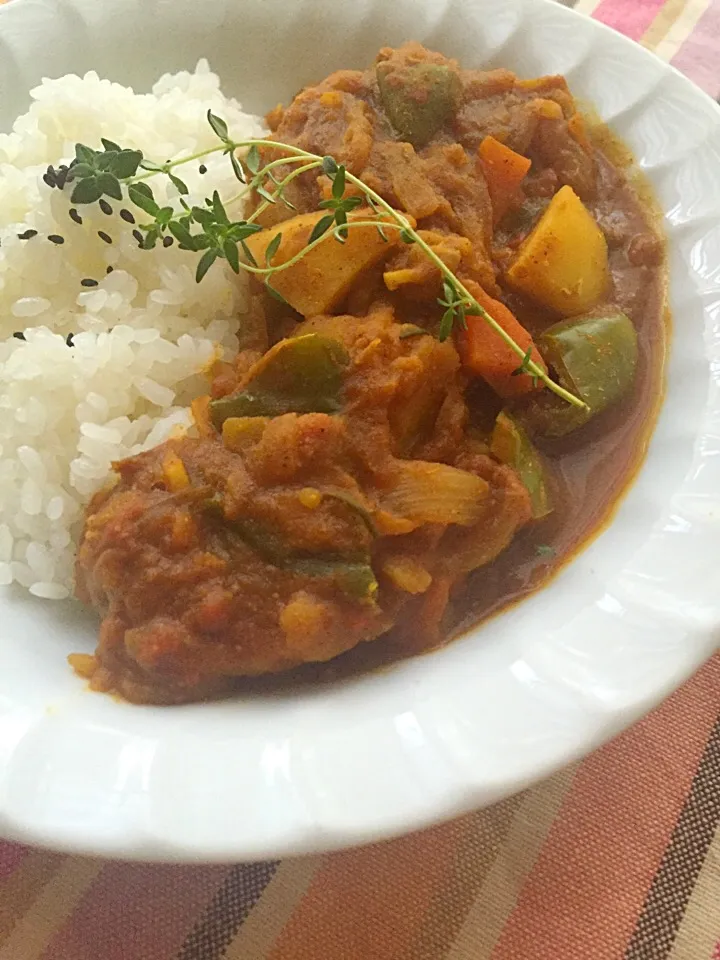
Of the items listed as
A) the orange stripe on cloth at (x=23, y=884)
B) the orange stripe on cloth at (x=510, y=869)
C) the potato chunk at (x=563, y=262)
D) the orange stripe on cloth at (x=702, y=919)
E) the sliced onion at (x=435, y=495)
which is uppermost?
the potato chunk at (x=563, y=262)

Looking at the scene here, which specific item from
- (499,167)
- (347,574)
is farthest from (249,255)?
(347,574)

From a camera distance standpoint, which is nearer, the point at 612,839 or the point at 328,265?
the point at 612,839

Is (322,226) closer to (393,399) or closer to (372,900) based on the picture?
(393,399)

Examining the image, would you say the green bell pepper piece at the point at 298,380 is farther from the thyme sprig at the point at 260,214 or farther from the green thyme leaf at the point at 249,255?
the green thyme leaf at the point at 249,255

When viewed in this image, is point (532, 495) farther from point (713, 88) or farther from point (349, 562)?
point (713, 88)

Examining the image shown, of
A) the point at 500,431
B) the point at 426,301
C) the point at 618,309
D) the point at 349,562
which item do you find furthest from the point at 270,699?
the point at 618,309

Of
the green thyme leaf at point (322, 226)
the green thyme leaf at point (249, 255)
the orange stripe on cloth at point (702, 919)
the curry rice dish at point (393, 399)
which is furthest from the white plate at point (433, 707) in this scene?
the green thyme leaf at point (249, 255)
